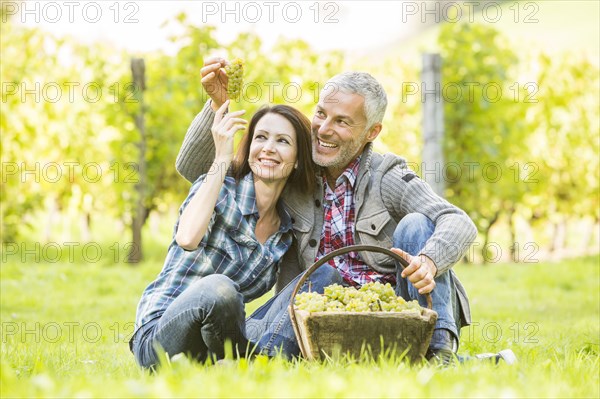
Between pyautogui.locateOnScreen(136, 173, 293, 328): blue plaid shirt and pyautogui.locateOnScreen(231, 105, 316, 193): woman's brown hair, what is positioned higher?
pyautogui.locateOnScreen(231, 105, 316, 193): woman's brown hair

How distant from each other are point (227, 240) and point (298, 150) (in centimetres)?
53

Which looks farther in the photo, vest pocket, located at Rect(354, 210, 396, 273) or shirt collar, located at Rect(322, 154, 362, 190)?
shirt collar, located at Rect(322, 154, 362, 190)

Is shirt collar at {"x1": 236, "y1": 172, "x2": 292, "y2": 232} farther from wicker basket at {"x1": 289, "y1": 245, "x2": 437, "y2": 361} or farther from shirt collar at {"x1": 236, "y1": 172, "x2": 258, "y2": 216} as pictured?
wicker basket at {"x1": 289, "y1": 245, "x2": 437, "y2": 361}

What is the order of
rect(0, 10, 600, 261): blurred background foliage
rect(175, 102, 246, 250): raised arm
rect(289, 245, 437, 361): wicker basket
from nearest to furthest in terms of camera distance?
1. rect(289, 245, 437, 361): wicker basket
2. rect(175, 102, 246, 250): raised arm
3. rect(0, 10, 600, 261): blurred background foliage

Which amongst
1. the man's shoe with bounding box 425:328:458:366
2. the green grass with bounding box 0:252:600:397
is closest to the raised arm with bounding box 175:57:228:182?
the green grass with bounding box 0:252:600:397

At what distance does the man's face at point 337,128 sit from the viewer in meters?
3.55

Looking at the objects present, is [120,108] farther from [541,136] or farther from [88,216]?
[541,136]

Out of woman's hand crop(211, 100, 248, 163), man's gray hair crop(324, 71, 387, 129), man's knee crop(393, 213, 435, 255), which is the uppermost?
man's gray hair crop(324, 71, 387, 129)

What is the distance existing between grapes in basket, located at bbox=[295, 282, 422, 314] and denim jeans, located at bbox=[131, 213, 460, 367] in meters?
0.21

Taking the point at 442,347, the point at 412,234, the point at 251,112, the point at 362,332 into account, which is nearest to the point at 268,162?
the point at 412,234

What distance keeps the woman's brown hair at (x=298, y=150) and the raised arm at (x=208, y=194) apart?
27cm

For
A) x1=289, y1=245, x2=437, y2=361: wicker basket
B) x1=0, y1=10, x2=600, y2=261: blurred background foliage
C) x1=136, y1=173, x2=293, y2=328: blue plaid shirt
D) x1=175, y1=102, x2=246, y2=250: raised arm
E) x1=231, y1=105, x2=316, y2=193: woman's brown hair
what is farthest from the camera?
x1=0, y1=10, x2=600, y2=261: blurred background foliage

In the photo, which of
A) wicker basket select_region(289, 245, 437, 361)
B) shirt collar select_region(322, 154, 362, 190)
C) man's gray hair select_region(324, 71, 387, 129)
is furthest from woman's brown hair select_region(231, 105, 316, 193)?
wicker basket select_region(289, 245, 437, 361)

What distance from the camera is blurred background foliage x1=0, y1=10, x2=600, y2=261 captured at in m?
9.30
